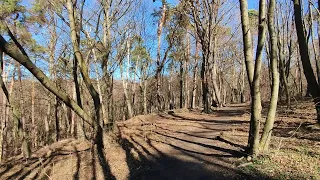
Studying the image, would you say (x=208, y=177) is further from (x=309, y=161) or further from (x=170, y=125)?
(x=170, y=125)

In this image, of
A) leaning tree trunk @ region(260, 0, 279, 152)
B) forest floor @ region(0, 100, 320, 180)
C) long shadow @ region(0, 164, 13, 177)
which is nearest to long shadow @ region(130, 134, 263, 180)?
forest floor @ region(0, 100, 320, 180)

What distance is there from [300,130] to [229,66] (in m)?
34.5

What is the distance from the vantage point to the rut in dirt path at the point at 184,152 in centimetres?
635

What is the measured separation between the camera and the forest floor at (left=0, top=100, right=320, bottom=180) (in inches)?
232

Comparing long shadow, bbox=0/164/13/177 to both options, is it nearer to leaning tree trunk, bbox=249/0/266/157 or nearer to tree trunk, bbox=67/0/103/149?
tree trunk, bbox=67/0/103/149

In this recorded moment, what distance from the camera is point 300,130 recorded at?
26.9 feet

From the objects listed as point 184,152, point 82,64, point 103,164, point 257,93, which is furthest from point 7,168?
point 257,93

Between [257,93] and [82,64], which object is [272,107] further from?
[82,64]

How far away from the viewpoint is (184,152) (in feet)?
26.0

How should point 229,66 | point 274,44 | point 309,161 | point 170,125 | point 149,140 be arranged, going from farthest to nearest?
point 229,66 < point 170,125 < point 149,140 < point 274,44 < point 309,161

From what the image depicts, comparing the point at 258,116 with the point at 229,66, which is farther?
the point at 229,66

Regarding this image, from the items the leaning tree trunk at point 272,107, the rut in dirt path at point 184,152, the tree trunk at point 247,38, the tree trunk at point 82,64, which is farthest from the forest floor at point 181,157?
the tree trunk at point 247,38

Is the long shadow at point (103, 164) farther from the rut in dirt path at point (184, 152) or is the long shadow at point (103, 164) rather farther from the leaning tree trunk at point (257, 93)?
the leaning tree trunk at point (257, 93)

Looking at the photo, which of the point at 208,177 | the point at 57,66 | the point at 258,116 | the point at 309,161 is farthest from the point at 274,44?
the point at 57,66
